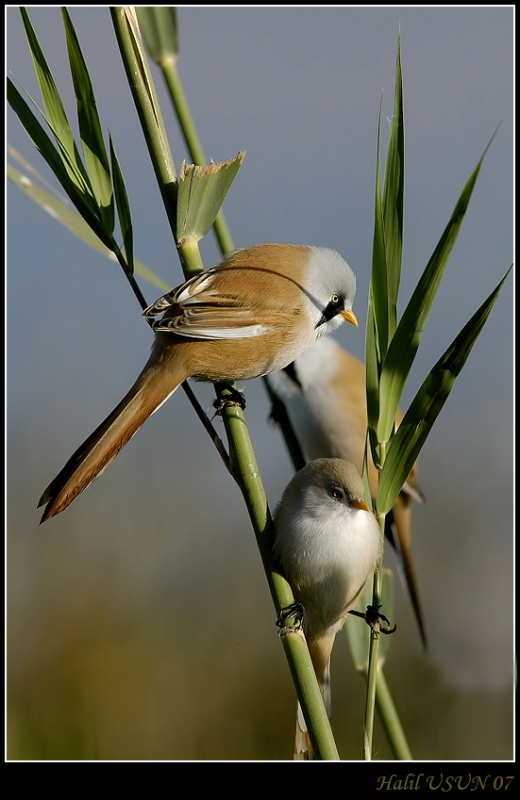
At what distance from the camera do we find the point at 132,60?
1.24 metres

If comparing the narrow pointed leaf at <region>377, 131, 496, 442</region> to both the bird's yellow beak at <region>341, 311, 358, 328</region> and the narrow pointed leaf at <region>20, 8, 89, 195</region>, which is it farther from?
the bird's yellow beak at <region>341, 311, 358, 328</region>

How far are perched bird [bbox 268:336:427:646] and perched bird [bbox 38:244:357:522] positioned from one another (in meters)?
0.74

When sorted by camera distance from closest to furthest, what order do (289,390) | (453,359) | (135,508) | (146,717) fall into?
1. (453,359)
2. (146,717)
3. (289,390)
4. (135,508)

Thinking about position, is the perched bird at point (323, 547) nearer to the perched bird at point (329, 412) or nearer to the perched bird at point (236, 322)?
the perched bird at point (236, 322)

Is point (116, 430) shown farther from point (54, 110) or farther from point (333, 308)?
point (333, 308)

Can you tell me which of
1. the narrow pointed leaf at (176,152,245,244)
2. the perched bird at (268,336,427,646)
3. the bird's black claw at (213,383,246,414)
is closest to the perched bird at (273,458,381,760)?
the bird's black claw at (213,383,246,414)

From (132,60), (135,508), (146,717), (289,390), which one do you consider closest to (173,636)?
(146,717)

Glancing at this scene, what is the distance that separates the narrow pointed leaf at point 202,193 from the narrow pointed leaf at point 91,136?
0.15 meters

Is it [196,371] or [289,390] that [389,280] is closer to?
[196,371]

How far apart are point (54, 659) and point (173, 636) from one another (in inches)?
17.0

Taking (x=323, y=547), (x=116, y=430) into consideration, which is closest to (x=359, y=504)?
(x=323, y=547)

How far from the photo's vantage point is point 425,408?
109 cm

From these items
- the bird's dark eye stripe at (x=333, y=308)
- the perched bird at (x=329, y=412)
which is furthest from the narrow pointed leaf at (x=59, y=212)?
the perched bird at (x=329, y=412)

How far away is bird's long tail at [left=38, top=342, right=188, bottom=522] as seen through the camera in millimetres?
1157
